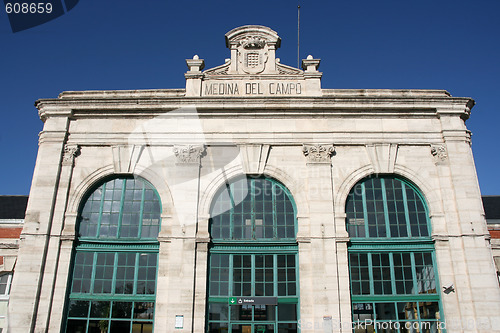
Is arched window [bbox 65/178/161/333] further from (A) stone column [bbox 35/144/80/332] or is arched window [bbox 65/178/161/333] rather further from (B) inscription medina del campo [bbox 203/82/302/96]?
(B) inscription medina del campo [bbox 203/82/302/96]

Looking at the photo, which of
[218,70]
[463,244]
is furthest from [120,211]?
[463,244]

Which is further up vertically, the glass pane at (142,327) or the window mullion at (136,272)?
the window mullion at (136,272)

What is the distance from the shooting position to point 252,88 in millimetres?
18781

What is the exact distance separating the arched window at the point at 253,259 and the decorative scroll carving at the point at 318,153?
1.73m

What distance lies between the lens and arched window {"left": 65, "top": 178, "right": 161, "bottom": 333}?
1564 centimetres

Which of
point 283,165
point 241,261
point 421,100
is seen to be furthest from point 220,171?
point 421,100

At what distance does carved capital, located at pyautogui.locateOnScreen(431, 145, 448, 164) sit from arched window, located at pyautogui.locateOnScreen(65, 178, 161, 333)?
11.8 meters

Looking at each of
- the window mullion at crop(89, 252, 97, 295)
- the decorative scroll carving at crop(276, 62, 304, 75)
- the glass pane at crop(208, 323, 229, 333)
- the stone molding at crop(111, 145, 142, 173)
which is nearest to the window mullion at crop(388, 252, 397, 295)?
the glass pane at crop(208, 323, 229, 333)

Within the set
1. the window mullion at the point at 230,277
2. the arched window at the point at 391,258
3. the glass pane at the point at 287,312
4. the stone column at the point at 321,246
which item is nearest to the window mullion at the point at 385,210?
the arched window at the point at 391,258

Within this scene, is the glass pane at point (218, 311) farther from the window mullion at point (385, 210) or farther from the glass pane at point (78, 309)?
the window mullion at point (385, 210)

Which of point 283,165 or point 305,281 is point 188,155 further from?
point 305,281

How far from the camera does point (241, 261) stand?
16.3m

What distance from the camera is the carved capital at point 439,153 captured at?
17.4 meters

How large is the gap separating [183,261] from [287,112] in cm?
767
